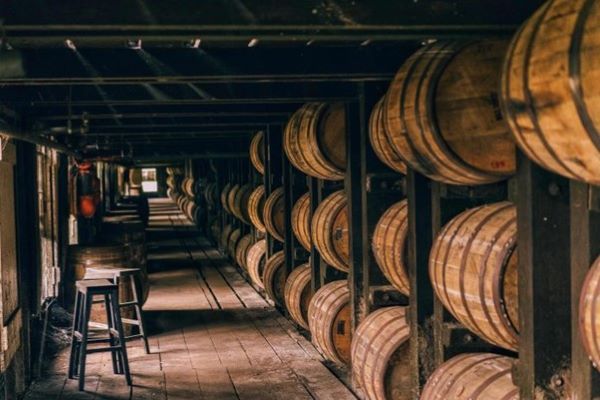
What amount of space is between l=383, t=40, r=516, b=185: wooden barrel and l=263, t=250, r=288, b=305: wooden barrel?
6.21m

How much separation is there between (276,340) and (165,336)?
1359 millimetres

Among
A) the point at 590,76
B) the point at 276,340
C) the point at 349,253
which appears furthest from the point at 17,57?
the point at 276,340

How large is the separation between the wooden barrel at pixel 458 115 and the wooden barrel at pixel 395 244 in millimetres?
1179

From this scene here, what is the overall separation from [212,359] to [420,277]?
3950 millimetres

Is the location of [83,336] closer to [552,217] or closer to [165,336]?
[165,336]

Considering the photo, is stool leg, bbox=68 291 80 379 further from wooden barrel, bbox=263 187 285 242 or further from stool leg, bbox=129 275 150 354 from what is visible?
wooden barrel, bbox=263 187 285 242

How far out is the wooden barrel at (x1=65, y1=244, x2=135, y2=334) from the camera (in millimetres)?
9633

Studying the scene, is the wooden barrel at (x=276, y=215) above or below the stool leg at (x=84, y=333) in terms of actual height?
above

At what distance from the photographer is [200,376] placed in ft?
26.1

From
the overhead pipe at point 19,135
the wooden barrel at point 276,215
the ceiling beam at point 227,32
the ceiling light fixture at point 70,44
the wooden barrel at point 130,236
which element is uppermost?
the ceiling light fixture at point 70,44

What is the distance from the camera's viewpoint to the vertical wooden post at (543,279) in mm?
3570

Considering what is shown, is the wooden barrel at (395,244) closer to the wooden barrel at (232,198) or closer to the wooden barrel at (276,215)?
the wooden barrel at (276,215)

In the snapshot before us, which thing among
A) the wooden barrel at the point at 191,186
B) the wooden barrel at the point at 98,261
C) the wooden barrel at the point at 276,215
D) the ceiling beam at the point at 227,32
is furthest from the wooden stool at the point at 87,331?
the wooden barrel at the point at 191,186

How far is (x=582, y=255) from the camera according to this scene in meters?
3.36
